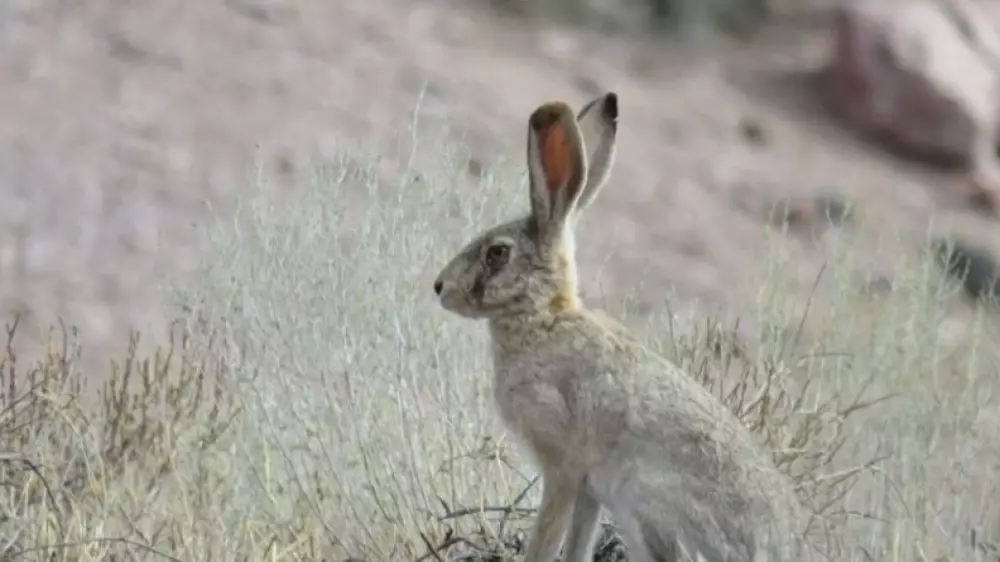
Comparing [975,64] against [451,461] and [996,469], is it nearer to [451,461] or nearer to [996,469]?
[996,469]

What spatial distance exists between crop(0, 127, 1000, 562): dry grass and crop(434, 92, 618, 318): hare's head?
1.79ft

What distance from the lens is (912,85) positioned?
8.77 meters

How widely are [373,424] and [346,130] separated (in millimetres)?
4110

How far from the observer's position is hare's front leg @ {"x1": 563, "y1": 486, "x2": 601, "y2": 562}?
2.42 metres

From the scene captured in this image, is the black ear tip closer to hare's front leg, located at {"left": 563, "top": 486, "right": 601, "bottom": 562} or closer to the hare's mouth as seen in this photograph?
the hare's mouth

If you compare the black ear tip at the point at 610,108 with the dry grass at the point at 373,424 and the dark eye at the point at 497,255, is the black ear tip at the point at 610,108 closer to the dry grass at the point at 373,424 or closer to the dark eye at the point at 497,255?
the dark eye at the point at 497,255

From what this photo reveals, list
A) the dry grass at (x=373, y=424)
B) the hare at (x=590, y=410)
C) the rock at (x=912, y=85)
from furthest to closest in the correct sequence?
the rock at (x=912, y=85) < the dry grass at (x=373, y=424) < the hare at (x=590, y=410)

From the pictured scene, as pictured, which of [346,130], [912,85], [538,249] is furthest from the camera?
[912,85]

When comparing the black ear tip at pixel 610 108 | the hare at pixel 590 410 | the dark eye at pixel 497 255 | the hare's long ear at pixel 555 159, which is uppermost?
the black ear tip at pixel 610 108

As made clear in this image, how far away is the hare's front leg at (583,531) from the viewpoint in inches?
95.3

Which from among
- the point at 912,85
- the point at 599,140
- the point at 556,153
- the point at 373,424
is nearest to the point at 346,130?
the point at 912,85

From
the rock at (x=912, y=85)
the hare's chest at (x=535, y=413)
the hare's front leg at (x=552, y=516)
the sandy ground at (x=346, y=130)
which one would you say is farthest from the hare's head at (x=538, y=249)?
the rock at (x=912, y=85)

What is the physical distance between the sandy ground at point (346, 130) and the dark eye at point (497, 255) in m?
3.06

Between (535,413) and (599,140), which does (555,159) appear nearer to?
(599,140)
